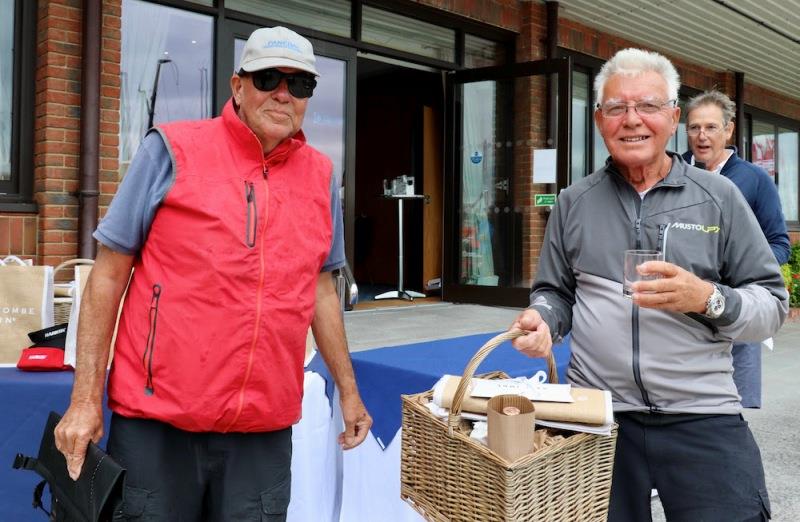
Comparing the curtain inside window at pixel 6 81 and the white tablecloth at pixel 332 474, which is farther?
the curtain inside window at pixel 6 81

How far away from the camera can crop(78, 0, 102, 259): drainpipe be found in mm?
5047

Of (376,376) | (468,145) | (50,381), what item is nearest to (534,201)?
(468,145)

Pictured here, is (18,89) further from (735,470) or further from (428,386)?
(735,470)

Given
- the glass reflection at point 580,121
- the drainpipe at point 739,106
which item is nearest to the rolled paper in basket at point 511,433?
the glass reflection at point 580,121

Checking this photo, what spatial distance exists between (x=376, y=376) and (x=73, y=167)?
3.71m

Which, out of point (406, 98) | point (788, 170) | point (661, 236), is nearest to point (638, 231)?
point (661, 236)

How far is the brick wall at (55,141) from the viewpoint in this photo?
5.02 metres

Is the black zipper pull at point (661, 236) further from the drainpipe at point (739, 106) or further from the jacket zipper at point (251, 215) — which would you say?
the drainpipe at point (739, 106)

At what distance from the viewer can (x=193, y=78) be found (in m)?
6.02

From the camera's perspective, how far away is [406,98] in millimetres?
11312

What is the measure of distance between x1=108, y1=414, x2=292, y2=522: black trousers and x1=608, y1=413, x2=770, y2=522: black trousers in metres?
0.82

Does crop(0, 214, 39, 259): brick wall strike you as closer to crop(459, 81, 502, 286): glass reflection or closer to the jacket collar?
the jacket collar

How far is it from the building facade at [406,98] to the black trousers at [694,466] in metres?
4.47

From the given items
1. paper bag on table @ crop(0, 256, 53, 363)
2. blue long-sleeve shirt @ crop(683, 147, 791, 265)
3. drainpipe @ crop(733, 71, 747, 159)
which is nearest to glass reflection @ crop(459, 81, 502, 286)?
blue long-sleeve shirt @ crop(683, 147, 791, 265)
